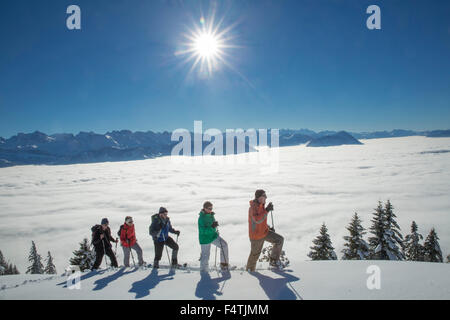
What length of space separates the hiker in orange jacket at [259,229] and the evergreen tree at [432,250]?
71.0 ft

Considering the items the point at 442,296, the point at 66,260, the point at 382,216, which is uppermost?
the point at 442,296

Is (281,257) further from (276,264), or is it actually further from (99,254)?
(99,254)

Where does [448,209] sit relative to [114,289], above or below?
below

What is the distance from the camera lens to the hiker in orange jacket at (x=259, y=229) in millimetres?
5883

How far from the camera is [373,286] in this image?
195 inches

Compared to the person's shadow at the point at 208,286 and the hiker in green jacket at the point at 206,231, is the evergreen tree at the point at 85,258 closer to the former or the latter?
the hiker in green jacket at the point at 206,231

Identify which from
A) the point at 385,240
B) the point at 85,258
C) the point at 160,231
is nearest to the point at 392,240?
the point at 385,240

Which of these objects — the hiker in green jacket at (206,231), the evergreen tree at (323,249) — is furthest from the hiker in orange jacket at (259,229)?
the evergreen tree at (323,249)

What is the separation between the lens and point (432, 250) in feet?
62.1

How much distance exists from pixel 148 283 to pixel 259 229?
3.40m

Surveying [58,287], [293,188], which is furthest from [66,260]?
[293,188]
